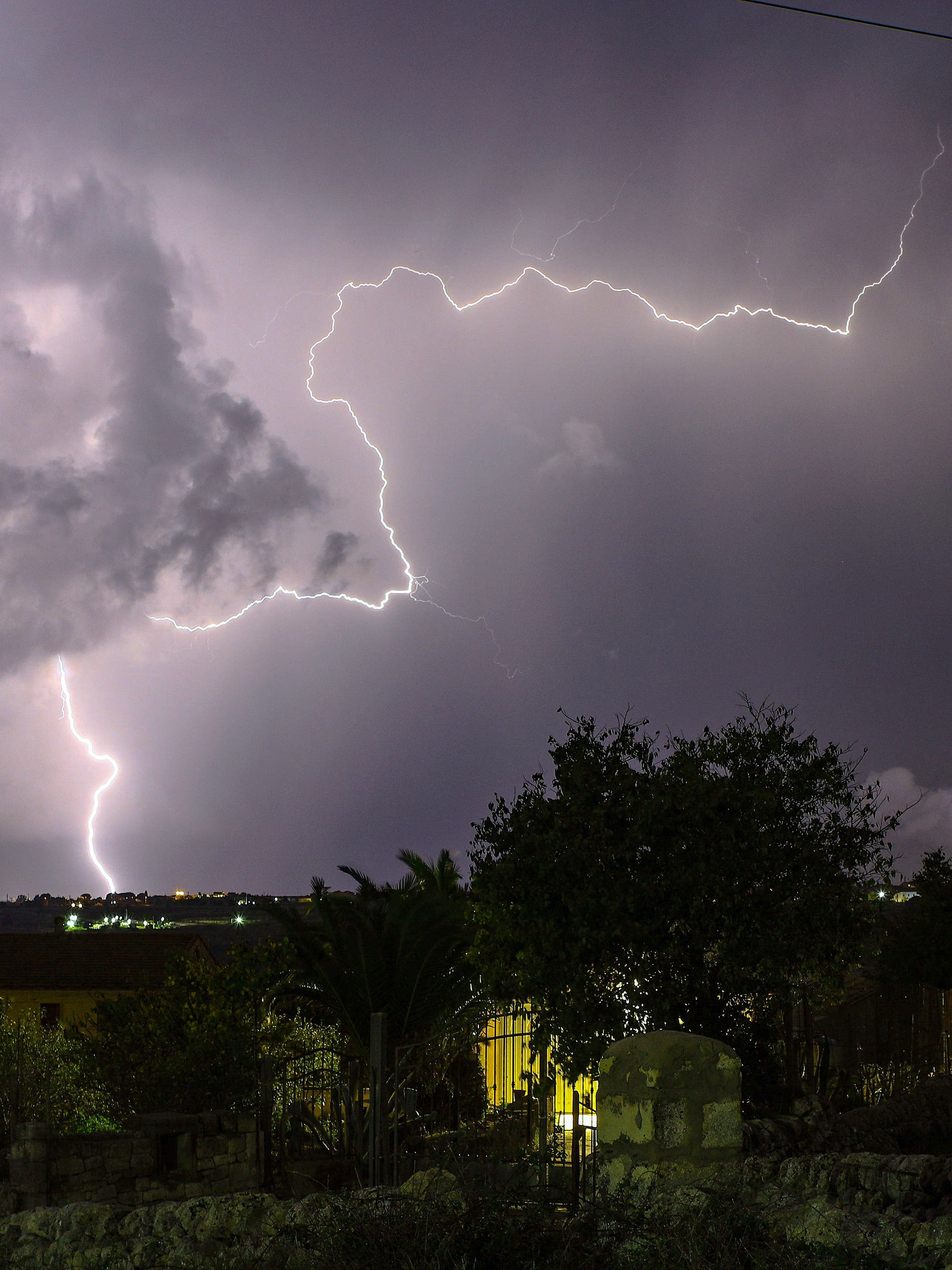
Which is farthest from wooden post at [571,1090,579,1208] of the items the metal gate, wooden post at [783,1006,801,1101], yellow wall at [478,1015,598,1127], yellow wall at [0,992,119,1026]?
yellow wall at [0,992,119,1026]

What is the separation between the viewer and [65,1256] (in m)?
6.49

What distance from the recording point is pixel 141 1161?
10.8m

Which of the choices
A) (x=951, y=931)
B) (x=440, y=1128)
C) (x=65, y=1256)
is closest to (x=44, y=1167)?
(x=65, y=1256)

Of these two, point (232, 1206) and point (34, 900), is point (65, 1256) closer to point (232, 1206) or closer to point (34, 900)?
point (232, 1206)

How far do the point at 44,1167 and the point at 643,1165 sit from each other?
6295 millimetres

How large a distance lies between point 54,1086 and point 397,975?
464cm

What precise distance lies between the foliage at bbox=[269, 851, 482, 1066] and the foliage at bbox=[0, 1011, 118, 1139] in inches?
103

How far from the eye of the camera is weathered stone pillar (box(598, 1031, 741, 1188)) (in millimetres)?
6406

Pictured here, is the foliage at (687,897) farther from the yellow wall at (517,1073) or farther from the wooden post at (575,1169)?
the wooden post at (575,1169)

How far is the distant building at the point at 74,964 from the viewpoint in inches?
1246

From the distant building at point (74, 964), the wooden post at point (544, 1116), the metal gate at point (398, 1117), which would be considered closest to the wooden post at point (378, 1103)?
the metal gate at point (398, 1117)

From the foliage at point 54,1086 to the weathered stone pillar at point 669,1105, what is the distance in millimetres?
7618

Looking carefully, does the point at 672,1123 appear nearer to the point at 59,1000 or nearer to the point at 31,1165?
the point at 31,1165

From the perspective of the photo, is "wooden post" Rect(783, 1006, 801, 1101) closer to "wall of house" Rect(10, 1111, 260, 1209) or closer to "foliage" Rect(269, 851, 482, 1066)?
"foliage" Rect(269, 851, 482, 1066)
